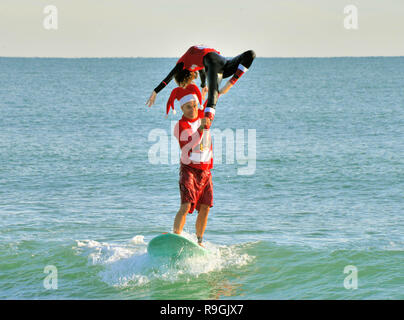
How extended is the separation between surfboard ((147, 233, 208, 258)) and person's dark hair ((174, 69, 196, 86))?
7.30 feet

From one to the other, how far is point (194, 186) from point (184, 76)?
1.64 m

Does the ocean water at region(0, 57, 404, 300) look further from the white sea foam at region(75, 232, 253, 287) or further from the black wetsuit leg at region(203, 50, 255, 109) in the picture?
the black wetsuit leg at region(203, 50, 255, 109)

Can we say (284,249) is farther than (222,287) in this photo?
Yes

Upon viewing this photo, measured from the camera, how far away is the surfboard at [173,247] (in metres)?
8.98

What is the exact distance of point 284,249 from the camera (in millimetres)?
11609

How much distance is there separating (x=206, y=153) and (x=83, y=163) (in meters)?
18.4

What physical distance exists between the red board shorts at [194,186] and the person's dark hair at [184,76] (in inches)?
49.2

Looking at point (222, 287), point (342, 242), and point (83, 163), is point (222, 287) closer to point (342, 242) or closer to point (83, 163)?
point (342, 242)

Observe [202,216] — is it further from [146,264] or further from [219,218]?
[219,218]

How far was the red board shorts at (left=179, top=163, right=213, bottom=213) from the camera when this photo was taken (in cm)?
900
